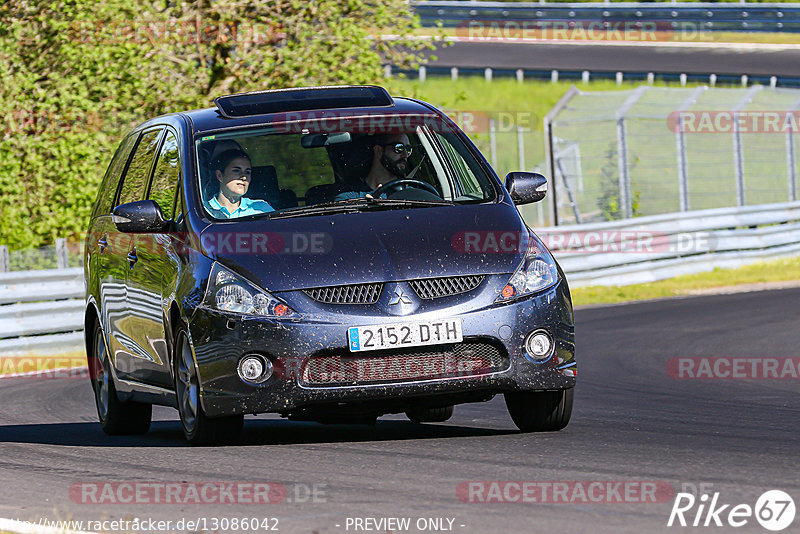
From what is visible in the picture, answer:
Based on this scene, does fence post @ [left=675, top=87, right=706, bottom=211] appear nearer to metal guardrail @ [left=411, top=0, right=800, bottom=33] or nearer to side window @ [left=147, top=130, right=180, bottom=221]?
side window @ [left=147, top=130, right=180, bottom=221]

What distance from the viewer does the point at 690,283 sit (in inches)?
877

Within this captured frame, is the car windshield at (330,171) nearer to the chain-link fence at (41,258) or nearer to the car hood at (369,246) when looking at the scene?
the car hood at (369,246)

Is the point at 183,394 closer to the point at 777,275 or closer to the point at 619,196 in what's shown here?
the point at 777,275

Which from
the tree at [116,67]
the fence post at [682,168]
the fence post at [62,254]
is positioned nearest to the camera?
the fence post at [62,254]

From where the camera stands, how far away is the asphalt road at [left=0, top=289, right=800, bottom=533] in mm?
5879

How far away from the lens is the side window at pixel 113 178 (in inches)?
403

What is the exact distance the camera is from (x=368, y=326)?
746 cm

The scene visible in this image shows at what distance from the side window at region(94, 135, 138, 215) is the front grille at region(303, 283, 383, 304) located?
3.06m

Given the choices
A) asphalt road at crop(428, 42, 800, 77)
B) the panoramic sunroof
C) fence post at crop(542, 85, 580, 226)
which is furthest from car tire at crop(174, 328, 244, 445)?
asphalt road at crop(428, 42, 800, 77)

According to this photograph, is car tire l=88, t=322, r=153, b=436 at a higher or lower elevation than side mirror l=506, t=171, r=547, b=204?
lower

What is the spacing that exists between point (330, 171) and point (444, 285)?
4.48 ft

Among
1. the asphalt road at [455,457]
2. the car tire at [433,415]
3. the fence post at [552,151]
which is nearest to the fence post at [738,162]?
the fence post at [552,151]

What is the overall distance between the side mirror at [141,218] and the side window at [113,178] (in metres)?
1.71

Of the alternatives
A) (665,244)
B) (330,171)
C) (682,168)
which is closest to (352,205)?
(330,171)
